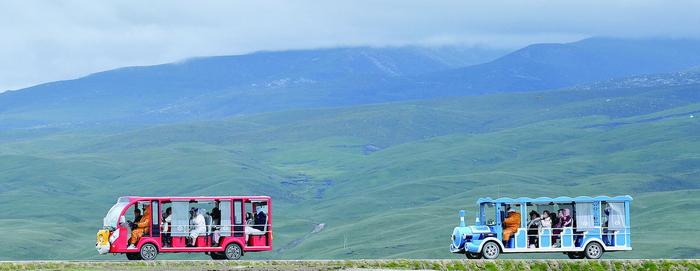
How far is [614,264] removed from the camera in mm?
50312

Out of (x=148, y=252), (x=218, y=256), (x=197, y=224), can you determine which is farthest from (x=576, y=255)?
(x=148, y=252)

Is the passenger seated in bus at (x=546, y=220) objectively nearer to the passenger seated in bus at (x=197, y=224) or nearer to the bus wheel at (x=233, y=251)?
the bus wheel at (x=233, y=251)

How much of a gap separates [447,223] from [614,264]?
149 m

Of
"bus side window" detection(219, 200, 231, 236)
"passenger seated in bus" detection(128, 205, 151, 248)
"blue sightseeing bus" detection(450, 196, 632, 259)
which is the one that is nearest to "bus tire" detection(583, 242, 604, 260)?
"blue sightseeing bus" detection(450, 196, 632, 259)

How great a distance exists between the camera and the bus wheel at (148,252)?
53.9 m

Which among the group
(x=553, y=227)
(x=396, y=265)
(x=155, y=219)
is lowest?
(x=396, y=265)

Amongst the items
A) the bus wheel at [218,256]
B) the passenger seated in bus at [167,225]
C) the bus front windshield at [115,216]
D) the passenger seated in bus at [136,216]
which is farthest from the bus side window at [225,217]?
the bus front windshield at [115,216]

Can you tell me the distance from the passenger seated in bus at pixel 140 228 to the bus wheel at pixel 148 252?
0.39m

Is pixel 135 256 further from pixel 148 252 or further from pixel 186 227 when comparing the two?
pixel 186 227

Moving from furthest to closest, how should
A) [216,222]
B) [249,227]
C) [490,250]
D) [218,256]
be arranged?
[218,256]
[249,227]
[216,222]
[490,250]

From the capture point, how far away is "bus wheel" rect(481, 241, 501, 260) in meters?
53.8

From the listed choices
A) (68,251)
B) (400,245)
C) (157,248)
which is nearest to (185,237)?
(157,248)

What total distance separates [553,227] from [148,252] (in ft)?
51.5

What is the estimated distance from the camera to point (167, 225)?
54.4 m
